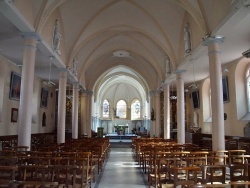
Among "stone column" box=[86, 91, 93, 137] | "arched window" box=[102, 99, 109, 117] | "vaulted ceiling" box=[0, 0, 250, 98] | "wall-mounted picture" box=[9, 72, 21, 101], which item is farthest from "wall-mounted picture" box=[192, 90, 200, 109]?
"arched window" box=[102, 99, 109, 117]

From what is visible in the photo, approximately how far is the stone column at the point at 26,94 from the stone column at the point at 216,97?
23.0 ft

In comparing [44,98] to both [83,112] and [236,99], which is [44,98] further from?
[236,99]

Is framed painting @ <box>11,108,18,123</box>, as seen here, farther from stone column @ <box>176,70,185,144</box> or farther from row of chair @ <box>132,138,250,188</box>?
row of chair @ <box>132,138,250,188</box>

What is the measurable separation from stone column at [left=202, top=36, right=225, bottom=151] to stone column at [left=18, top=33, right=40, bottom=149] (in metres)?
7.02

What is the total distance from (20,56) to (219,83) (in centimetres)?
1123

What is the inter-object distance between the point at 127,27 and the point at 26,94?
8609 mm

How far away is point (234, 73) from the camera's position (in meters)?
15.5

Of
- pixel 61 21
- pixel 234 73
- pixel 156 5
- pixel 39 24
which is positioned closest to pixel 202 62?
pixel 234 73

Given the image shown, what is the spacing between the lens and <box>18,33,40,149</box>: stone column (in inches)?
362

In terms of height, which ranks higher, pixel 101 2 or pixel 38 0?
pixel 101 2

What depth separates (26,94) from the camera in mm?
9414

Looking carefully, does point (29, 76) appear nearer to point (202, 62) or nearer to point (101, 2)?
point (101, 2)

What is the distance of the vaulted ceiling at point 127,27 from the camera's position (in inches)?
364

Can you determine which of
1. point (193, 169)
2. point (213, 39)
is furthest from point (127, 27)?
point (193, 169)
